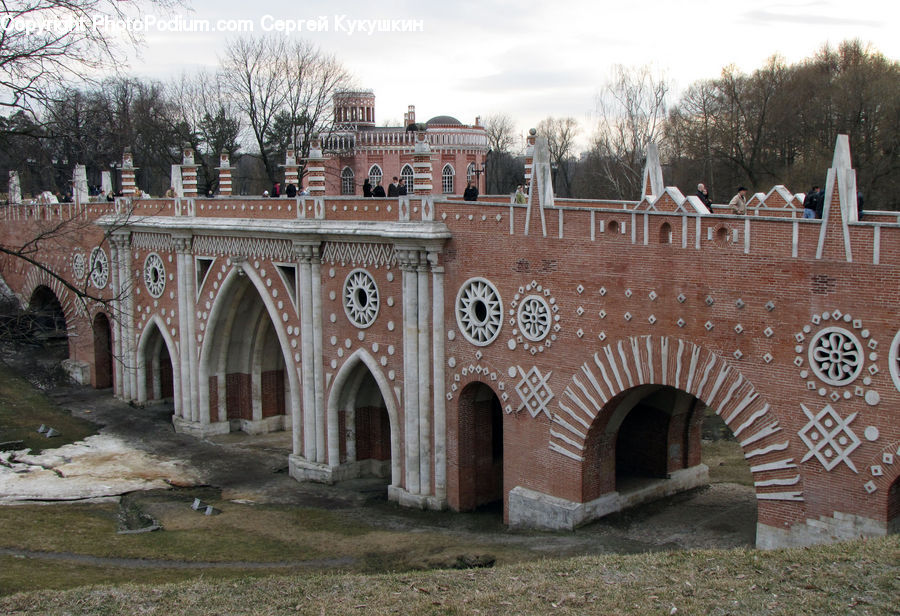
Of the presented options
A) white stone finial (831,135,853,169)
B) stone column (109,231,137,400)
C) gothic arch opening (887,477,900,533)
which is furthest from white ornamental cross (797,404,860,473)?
stone column (109,231,137,400)

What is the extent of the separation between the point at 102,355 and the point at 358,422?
14559 mm

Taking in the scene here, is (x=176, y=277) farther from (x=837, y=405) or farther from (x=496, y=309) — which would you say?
(x=837, y=405)

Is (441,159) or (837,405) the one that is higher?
(441,159)

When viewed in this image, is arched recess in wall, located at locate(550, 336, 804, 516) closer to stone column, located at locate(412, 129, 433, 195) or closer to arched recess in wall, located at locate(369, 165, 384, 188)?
stone column, located at locate(412, 129, 433, 195)

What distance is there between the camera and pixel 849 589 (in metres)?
10.3

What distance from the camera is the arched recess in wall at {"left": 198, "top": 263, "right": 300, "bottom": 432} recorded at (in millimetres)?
26438

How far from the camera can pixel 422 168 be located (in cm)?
2008

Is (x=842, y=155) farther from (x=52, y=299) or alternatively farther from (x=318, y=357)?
(x=52, y=299)

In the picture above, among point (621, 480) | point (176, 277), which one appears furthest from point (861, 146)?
point (176, 277)

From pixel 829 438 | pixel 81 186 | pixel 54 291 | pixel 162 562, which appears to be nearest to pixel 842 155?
pixel 829 438

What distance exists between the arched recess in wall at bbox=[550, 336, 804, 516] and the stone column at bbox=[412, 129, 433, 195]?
545 cm

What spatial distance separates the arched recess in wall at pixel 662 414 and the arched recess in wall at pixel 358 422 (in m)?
5.76

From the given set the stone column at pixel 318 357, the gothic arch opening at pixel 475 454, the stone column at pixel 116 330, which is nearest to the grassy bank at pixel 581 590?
the gothic arch opening at pixel 475 454

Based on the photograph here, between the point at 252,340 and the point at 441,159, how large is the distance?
1133 inches
